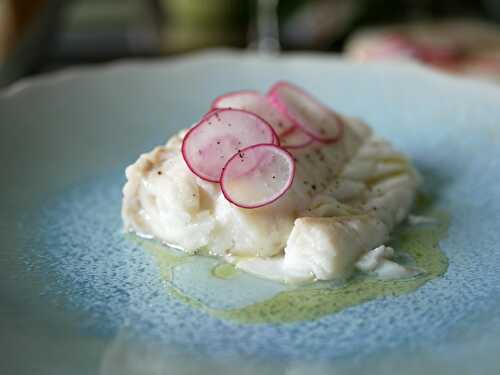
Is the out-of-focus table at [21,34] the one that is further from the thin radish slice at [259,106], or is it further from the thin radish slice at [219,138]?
the thin radish slice at [219,138]

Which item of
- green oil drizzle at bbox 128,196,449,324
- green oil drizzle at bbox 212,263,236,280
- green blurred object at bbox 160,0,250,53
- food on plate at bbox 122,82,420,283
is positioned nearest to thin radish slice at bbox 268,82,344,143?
food on plate at bbox 122,82,420,283

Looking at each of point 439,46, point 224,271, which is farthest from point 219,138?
point 439,46

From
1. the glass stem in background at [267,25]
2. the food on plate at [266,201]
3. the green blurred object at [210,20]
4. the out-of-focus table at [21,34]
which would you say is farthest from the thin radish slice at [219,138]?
the green blurred object at [210,20]

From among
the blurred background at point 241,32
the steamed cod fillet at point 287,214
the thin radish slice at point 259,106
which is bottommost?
the steamed cod fillet at point 287,214

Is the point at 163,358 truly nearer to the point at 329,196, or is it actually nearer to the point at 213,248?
the point at 213,248

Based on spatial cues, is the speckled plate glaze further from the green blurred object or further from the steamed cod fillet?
the green blurred object

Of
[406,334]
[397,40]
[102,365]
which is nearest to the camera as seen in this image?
[102,365]

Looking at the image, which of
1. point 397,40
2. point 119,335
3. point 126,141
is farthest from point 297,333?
point 397,40
